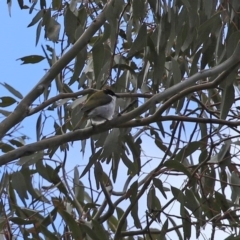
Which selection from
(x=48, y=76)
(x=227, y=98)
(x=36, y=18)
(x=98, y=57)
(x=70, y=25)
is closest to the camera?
(x=227, y=98)

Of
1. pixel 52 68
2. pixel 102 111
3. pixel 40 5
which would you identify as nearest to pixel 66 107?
pixel 102 111

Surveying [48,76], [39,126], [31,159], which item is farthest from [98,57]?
[31,159]

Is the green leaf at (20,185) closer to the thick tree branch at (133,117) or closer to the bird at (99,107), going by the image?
the bird at (99,107)

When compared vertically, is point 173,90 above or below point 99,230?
above

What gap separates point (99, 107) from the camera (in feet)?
11.4

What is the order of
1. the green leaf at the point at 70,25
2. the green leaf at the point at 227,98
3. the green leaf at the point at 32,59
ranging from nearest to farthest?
1. the green leaf at the point at 227,98
2. the green leaf at the point at 70,25
3. the green leaf at the point at 32,59

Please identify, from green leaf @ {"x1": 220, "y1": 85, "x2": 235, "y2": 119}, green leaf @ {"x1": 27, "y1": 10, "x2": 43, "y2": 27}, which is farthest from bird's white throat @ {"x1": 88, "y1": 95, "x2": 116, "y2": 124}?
green leaf @ {"x1": 220, "y1": 85, "x2": 235, "y2": 119}

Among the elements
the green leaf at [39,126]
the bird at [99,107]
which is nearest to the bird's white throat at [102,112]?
the bird at [99,107]

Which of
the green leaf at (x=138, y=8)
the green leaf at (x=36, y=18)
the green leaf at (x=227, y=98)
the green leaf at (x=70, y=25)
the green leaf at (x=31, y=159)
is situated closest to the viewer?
the green leaf at (x=227, y=98)

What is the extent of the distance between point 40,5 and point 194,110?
100 cm

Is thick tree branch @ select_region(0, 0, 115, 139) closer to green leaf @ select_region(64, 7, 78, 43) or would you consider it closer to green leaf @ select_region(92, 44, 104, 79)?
green leaf @ select_region(92, 44, 104, 79)

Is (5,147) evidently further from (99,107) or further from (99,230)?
(99,230)

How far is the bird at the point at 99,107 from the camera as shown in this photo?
11.1ft

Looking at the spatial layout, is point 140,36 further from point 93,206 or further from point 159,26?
point 93,206
